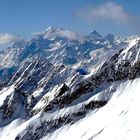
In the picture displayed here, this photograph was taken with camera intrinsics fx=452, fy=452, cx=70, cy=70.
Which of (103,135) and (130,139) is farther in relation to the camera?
(103,135)

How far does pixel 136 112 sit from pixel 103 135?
18.6m

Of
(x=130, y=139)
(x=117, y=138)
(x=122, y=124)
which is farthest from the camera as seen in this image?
(x=122, y=124)

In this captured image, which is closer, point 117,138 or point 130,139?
point 130,139

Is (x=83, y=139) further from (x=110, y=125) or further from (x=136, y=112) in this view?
(x=136, y=112)

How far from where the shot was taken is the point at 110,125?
652ft

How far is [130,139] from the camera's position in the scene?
169875mm

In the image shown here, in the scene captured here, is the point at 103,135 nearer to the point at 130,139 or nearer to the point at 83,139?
the point at 83,139

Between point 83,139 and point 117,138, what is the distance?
831 inches

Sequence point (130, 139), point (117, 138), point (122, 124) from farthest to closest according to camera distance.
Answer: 1. point (122, 124)
2. point (117, 138)
3. point (130, 139)

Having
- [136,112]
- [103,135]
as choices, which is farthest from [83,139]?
[136,112]

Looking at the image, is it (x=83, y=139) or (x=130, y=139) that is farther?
(x=83, y=139)

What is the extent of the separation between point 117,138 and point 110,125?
58.0 feet

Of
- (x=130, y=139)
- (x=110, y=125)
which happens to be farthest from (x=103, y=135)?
(x=130, y=139)

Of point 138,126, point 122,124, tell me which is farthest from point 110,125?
point 138,126
